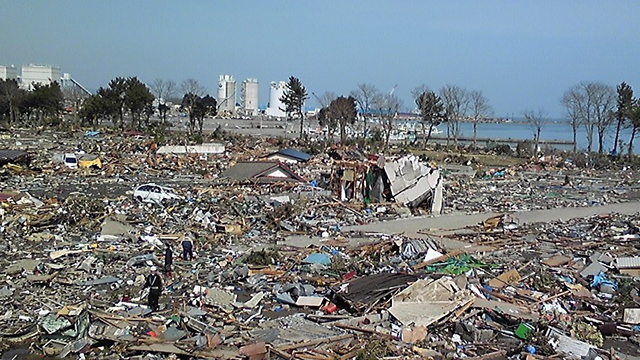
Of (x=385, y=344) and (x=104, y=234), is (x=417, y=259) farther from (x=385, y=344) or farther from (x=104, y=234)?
(x=104, y=234)

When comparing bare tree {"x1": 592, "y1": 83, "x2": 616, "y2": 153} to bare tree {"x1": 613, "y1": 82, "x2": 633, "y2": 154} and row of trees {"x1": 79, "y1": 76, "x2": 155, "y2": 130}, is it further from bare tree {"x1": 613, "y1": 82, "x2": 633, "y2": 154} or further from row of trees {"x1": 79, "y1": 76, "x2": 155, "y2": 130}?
row of trees {"x1": 79, "y1": 76, "x2": 155, "y2": 130}

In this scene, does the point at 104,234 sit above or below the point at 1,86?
below

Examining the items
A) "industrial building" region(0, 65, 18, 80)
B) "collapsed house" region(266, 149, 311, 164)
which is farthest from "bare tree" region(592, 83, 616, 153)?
"industrial building" region(0, 65, 18, 80)

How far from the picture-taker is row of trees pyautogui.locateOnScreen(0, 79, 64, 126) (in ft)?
164

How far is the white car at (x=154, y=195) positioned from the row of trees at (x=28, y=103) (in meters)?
34.9

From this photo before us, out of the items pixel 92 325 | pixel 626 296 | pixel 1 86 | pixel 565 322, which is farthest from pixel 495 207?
pixel 1 86

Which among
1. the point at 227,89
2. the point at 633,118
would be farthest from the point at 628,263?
the point at 227,89

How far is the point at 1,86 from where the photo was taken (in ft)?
165

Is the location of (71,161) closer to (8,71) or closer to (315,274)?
(315,274)

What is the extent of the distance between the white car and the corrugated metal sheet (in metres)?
12.5

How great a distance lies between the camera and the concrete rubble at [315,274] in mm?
8383

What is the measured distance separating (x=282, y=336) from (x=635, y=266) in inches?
317

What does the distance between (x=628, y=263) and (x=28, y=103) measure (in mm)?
52162

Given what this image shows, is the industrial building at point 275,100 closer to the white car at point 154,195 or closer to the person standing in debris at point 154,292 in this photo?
the white car at point 154,195
